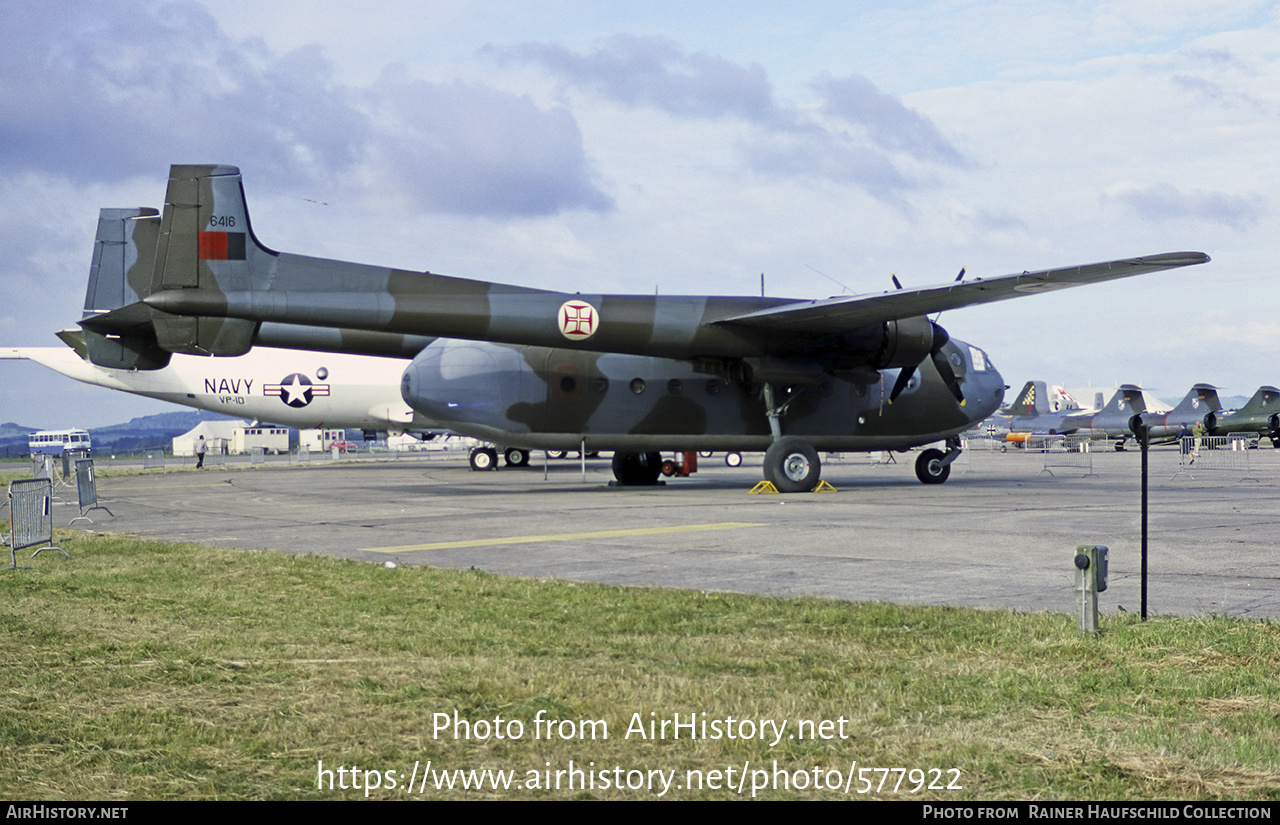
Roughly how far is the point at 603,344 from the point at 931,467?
10276 mm

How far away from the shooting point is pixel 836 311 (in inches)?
800

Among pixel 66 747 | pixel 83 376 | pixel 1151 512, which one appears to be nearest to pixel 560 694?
pixel 66 747

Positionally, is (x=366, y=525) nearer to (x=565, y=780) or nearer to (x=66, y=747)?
(x=66, y=747)

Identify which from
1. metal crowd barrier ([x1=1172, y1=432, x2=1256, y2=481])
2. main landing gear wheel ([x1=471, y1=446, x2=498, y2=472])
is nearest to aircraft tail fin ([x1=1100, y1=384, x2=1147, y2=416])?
metal crowd barrier ([x1=1172, y1=432, x2=1256, y2=481])

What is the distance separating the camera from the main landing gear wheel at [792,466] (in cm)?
Result: 2211

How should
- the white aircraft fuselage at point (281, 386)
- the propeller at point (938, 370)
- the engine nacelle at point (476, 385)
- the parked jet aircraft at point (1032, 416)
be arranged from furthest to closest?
the parked jet aircraft at point (1032, 416), the white aircraft fuselage at point (281, 386), the propeller at point (938, 370), the engine nacelle at point (476, 385)

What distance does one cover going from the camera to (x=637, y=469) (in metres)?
26.9

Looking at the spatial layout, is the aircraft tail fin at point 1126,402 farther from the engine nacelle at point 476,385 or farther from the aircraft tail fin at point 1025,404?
the engine nacelle at point 476,385

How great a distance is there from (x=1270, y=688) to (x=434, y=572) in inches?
276

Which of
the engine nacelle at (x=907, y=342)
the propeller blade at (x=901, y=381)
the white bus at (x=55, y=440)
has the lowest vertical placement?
the white bus at (x=55, y=440)

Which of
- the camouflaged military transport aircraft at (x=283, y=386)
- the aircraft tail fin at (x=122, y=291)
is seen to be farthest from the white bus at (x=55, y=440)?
the aircraft tail fin at (x=122, y=291)

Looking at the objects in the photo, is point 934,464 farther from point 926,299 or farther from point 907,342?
point 926,299

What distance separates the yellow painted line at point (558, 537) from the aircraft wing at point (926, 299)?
22.9 ft

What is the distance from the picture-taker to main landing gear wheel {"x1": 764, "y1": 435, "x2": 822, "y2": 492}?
22.1 m
